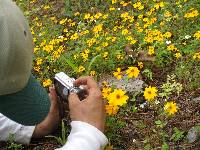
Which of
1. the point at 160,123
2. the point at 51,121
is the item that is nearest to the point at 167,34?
the point at 160,123

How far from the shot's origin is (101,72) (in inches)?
162

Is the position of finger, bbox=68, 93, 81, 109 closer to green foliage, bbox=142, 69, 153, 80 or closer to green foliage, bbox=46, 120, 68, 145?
green foliage, bbox=46, 120, 68, 145

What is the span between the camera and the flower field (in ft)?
10.4

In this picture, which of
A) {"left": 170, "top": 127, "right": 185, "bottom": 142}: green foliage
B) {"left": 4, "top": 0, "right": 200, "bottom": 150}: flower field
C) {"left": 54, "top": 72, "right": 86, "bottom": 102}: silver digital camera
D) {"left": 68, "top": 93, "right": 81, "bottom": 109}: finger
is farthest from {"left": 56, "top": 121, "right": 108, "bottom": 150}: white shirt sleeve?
{"left": 170, "top": 127, "right": 185, "bottom": 142}: green foliage

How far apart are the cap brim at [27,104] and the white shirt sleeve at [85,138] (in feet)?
0.67

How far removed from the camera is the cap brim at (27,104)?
2.46 meters

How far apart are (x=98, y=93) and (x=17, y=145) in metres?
0.79

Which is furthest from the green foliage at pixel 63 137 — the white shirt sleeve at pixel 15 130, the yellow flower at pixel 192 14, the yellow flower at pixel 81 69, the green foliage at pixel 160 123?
the yellow flower at pixel 192 14

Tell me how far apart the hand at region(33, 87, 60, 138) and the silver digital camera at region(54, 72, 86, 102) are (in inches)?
2.3

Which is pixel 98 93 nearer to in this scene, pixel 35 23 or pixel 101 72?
pixel 101 72

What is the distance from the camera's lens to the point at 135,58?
4129 millimetres

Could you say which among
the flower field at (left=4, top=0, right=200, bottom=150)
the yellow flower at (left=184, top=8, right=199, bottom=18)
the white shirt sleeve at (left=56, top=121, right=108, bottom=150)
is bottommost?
the flower field at (left=4, top=0, right=200, bottom=150)

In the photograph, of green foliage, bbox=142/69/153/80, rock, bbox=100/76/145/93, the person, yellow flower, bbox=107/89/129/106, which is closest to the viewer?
the person

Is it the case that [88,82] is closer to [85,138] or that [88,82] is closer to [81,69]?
[85,138]
